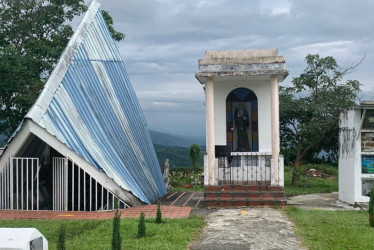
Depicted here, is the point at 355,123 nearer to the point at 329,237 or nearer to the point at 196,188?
the point at 329,237

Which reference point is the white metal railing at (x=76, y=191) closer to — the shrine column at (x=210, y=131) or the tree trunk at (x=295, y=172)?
the shrine column at (x=210, y=131)

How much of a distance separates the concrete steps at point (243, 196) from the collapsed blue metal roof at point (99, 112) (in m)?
1.86

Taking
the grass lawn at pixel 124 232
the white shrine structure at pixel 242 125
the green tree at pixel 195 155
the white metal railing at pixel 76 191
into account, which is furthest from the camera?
the green tree at pixel 195 155

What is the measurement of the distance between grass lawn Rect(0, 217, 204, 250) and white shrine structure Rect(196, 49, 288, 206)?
2915mm

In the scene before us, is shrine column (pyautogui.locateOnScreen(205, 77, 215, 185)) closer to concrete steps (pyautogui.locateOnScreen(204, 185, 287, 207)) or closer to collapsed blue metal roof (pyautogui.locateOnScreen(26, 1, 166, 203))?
concrete steps (pyautogui.locateOnScreen(204, 185, 287, 207))

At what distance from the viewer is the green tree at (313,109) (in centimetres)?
1883

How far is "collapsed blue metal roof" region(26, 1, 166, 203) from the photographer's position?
12891mm

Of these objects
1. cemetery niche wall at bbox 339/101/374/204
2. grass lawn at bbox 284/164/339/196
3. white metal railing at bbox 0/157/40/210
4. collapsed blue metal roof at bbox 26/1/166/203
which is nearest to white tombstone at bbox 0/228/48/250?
collapsed blue metal roof at bbox 26/1/166/203

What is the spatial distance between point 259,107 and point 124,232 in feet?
24.3

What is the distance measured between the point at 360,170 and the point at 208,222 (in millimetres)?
4945

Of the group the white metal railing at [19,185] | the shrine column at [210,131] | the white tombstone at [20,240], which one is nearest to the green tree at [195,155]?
the shrine column at [210,131]

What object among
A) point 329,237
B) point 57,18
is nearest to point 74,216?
point 329,237

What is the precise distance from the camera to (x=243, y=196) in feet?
44.1

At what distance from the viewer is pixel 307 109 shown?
20.0 meters
